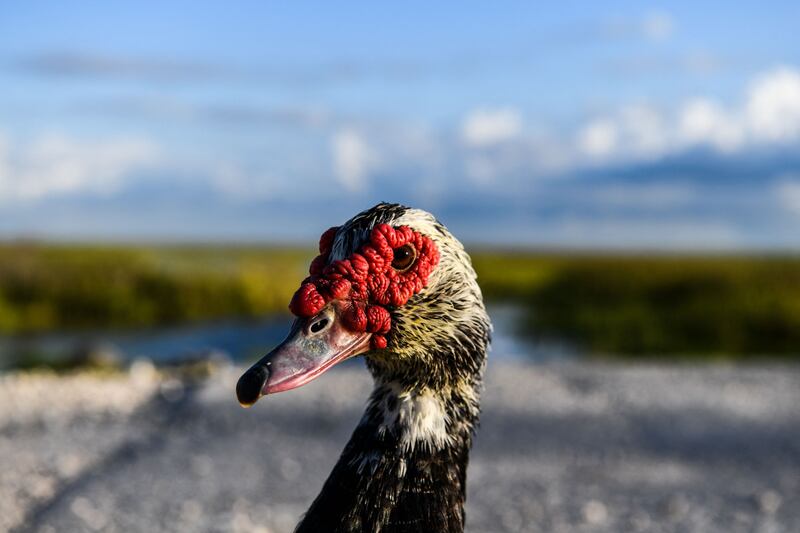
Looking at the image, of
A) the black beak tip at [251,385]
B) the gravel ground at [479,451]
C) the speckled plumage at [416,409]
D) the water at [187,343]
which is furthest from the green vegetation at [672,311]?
the black beak tip at [251,385]

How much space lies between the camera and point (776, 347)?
16.8 meters

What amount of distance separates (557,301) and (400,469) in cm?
2050

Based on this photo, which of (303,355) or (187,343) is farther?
(187,343)

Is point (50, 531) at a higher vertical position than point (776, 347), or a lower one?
higher

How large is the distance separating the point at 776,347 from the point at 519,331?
16.8 feet

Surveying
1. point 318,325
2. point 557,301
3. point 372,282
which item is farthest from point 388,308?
point 557,301

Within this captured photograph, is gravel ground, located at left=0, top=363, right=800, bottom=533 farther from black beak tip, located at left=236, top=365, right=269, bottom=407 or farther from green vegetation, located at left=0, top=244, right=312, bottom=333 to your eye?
green vegetation, located at left=0, top=244, right=312, bottom=333

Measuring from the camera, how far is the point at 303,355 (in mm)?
2164

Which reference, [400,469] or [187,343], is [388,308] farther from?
[187,343]

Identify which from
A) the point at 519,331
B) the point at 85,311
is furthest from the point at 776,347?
the point at 85,311

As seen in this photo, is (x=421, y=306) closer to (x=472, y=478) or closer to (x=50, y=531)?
(x=50, y=531)

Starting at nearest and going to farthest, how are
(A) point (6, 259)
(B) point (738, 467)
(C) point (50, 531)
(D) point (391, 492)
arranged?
(D) point (391, 492), (C) point (50, 531), (B) point (738, 467), (A) point (6, 259)

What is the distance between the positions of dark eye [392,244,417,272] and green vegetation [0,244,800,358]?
49.2 feet

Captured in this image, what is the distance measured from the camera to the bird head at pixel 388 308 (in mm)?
2188
